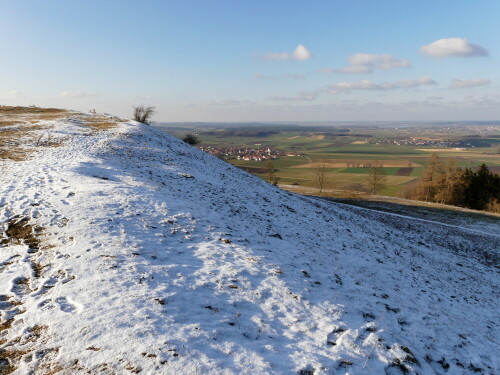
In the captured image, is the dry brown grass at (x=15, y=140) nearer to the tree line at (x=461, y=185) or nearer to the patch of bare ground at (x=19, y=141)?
the patch of bare ground at (x=19, y=141)

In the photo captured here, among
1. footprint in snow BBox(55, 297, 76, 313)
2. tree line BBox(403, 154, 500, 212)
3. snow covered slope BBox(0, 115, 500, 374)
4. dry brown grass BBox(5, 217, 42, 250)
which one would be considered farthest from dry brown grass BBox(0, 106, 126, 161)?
tree line BBox(403, 154, 500, 212)

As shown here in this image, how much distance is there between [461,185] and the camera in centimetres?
5062

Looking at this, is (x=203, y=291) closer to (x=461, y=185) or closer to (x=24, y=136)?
(x=24, y=136)

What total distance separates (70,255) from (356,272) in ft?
32.4

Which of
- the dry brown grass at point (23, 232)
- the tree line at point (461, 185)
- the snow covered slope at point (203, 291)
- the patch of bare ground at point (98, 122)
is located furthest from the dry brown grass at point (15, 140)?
the tree line at point (461, 185)

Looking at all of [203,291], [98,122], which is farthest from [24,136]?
[203,291]

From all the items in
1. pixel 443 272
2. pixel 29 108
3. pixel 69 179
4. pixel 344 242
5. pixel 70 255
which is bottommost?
pixel 443 272

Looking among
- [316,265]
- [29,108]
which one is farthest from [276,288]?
[29,108]

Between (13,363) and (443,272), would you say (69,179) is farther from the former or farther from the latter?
(443,272)

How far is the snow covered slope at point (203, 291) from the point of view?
552 cm

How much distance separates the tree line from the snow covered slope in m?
41.6

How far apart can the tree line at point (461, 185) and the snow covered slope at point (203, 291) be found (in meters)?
41.6

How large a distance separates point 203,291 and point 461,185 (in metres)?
58.2

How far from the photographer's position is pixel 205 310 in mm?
6742
